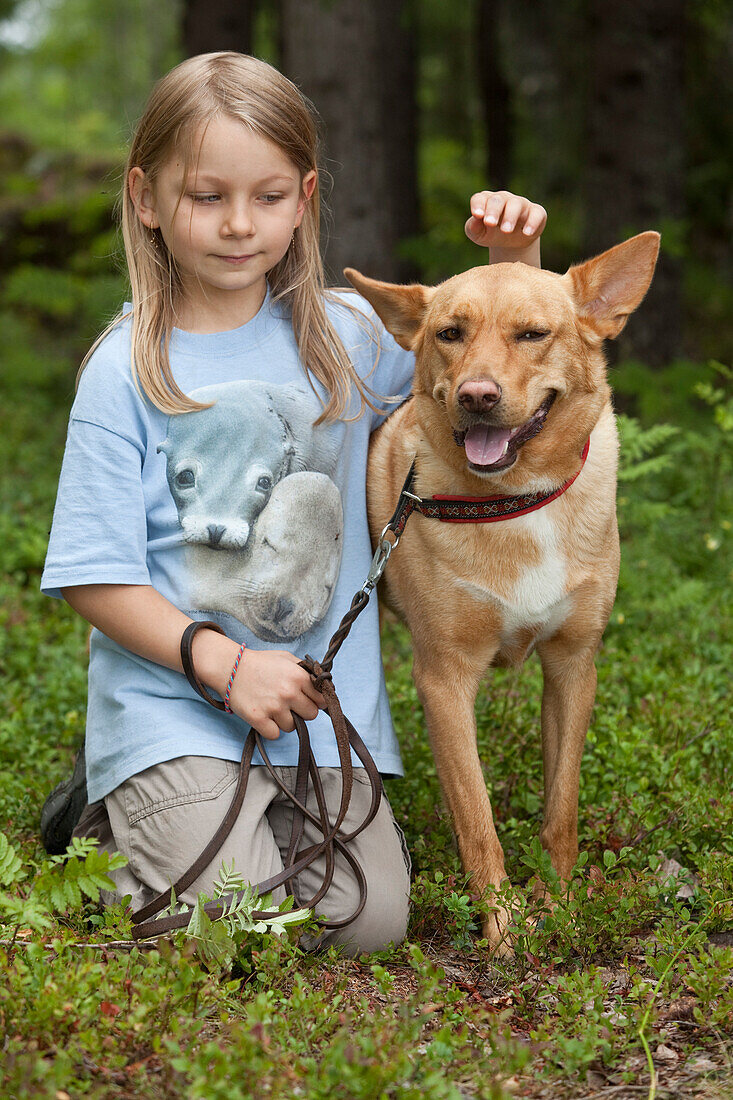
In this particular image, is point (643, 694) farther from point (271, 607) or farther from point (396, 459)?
point (271, 607)

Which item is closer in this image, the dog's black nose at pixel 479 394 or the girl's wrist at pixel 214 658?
the dog's black nose at pixel 479 394

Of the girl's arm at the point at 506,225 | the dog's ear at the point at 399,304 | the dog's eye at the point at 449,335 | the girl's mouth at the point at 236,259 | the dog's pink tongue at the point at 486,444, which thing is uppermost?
the girl's arm at the point at 506,225

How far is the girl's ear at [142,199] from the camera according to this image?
2.95m

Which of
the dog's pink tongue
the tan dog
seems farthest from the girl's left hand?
the dog's pink tongue

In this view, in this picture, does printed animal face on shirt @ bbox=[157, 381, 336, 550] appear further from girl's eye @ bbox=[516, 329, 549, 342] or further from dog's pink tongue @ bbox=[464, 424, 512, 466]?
girl's eye @ bbox=[516, 329, 549, 342]

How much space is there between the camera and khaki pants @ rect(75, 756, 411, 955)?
9.01ft

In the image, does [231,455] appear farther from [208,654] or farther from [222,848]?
[222,848]

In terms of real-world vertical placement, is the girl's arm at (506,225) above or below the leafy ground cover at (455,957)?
above

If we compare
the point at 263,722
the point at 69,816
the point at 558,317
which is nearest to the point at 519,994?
the point at 263,722

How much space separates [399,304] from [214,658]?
3.77 ft

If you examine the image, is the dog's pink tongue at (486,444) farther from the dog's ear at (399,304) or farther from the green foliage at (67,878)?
the green foliage at (67,878)

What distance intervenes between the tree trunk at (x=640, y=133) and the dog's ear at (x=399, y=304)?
5.22 metres

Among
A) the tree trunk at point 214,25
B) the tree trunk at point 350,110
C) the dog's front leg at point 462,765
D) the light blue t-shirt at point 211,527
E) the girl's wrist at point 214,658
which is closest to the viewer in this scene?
the girl's wrist at point 214,658

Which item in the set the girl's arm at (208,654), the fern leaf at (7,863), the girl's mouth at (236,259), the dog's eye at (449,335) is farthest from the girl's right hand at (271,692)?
the girl's mouth at (236,259)
